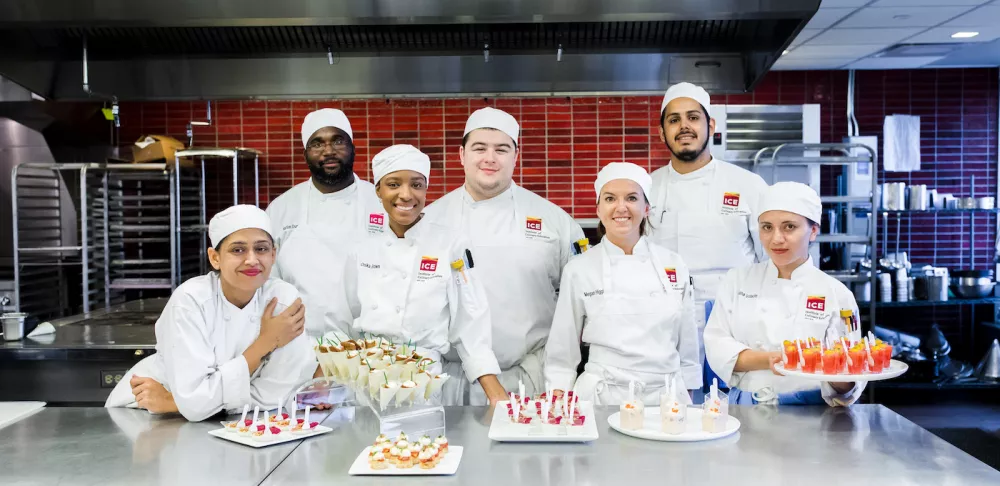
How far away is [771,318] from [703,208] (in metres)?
0.85

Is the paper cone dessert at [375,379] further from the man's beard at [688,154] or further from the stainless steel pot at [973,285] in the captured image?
the stainless steel pot at [973,285]

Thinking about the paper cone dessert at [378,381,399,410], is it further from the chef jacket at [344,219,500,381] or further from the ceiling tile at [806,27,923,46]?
the ceiling tile at [806,27,923,46]

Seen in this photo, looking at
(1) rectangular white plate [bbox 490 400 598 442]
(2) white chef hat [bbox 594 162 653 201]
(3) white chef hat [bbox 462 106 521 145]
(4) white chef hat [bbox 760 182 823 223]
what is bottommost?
(1) rectangular white plate [bbox 490 400 598 442]

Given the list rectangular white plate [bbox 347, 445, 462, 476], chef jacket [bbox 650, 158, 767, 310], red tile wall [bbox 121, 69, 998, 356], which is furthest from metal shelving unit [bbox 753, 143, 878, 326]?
rectangular white plate [bbox 347, 445, 462, 476]

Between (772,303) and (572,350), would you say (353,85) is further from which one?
(772,303)

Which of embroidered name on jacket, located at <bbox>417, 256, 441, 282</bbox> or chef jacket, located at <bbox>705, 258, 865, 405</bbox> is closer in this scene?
chef jacket, located at <bbox>705, 258, 865, 405</bbox>

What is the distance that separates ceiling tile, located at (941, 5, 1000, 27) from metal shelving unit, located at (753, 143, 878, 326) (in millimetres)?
1012

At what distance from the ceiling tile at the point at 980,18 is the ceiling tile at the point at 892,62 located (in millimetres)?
1186

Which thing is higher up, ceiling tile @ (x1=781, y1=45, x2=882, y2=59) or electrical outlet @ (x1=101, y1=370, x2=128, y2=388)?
ceiling tile @ (x1=781, y1=45, x2=882, y2=59)

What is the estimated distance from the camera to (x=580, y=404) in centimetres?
219

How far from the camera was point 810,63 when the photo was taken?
21.8ft

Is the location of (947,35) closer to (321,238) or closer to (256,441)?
(321,238)

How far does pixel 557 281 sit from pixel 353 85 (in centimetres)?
114

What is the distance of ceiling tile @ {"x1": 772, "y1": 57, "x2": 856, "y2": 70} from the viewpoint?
6.50 m
